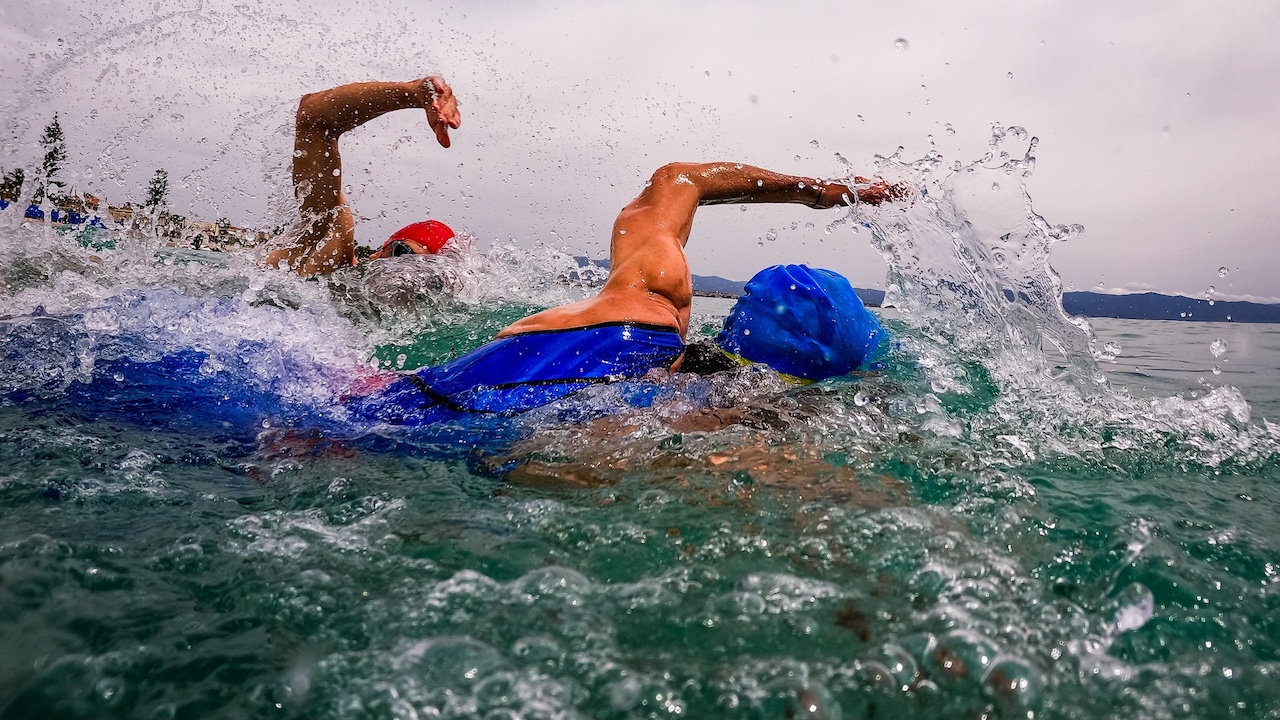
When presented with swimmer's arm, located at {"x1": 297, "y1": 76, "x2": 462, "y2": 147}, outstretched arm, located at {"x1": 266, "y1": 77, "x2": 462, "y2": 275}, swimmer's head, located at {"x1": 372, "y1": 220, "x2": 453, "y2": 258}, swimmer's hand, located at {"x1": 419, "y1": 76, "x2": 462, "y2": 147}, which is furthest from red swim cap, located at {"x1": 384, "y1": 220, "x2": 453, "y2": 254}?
swimmer's hand, located at {"x1": 419, "y1": 76, "x2": 462, "y2": 147}

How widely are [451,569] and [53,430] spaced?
167 centimetres

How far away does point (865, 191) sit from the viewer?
3424mm

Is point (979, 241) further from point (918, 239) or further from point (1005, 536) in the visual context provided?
point (1005, 536)

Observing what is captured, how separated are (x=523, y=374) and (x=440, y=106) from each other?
1.60 metres

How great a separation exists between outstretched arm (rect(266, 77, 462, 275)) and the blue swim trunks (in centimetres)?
125

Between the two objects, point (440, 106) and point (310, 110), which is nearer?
point (440, 106)

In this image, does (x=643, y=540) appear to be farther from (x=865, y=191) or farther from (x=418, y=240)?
(x=418, y=240)

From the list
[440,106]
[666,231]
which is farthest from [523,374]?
[440,106]

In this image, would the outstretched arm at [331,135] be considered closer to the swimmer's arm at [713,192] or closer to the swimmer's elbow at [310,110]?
the swimmer's elbow at [310,110]

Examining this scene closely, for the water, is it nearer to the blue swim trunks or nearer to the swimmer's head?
the blue swim trunks

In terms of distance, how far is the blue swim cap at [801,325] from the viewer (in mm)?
3131

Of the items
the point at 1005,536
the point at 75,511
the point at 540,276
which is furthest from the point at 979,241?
the point at 540,276

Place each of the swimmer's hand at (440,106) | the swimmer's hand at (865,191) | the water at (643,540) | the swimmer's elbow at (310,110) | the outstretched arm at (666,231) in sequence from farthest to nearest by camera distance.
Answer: the swimmer's elbow at (310,110)
the swimmer's hand at (865,191)
the swimmer's hand at (440,106)
the outstretched arm at (666,231)
the water at (643,540)

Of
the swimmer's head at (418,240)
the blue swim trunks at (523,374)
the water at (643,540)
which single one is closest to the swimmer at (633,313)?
the blue swim trunks at (523,374)
